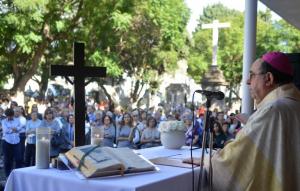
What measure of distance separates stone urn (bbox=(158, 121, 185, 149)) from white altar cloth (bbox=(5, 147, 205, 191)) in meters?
0.98

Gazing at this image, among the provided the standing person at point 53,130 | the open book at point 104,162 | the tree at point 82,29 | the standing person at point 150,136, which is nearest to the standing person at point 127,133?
the standing person at point 150,136

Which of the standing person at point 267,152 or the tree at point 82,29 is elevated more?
the tree at point 82,29

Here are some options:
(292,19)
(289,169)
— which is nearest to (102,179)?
(289,169)

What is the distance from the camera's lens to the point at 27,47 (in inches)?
646

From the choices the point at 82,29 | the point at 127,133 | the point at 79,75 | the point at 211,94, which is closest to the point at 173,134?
the point at 79,75

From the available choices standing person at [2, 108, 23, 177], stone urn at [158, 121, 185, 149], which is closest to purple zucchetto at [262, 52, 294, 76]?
stone urn at [158, 121, 185, 149]

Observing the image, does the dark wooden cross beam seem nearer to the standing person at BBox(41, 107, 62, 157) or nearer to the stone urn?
the stone urn

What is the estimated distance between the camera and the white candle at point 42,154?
350 cm

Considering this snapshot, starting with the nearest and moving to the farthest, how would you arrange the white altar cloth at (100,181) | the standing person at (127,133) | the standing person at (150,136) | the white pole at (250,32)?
the white altar cloth at (100,181), the white pole at (250,32), the standing person at (150,136), the standing person at (127,133)

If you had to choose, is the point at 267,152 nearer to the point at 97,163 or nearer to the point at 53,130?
the point at 97,163

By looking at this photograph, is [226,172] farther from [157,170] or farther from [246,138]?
[157,170]

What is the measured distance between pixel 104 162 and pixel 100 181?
0.59 ft

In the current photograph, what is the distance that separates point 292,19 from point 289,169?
949 cm

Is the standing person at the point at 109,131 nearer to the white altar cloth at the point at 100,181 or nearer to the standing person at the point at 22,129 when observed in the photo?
the standing person at the point at 22,129
